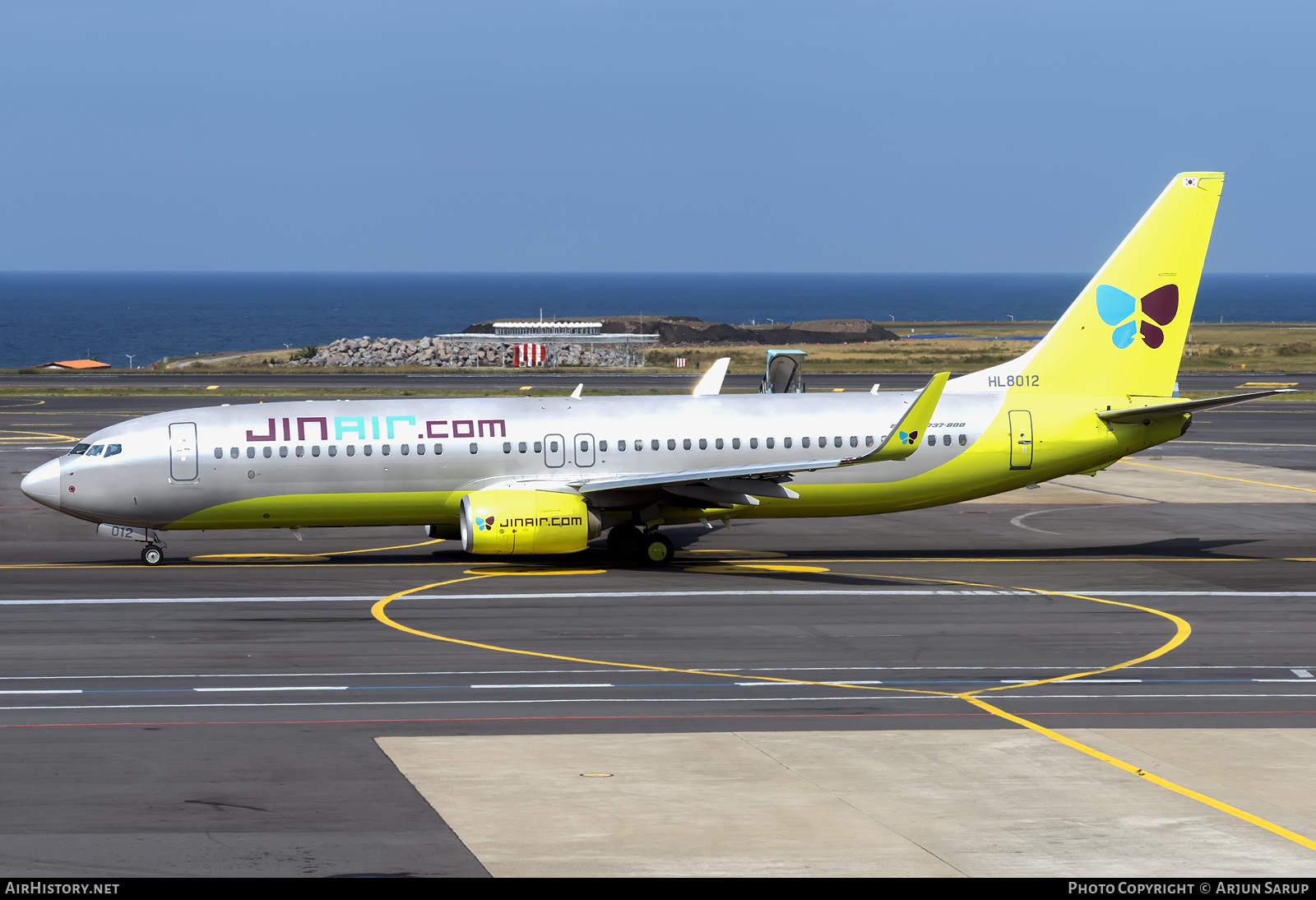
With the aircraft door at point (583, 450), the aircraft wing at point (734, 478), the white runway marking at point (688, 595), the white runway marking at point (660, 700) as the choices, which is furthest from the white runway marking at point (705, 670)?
the aircraft door at point (583, 450)

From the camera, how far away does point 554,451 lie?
37.4m

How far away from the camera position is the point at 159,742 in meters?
21.0

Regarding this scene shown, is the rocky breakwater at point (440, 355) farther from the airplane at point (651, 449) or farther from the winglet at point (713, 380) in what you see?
the airplane at point (651, 449)

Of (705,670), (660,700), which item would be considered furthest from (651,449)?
(660,700)

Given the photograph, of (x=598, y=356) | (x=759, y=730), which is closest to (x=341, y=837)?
(x=759, y=730)

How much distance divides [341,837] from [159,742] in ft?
18.5

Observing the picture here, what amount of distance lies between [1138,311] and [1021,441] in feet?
17.7

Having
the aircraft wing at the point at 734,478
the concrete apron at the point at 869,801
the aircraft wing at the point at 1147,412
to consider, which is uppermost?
the aircraft wing at the point at 1147,412

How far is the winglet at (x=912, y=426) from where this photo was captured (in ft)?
109

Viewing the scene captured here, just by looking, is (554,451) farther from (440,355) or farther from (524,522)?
(440,355)

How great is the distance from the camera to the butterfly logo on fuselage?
39500 mm

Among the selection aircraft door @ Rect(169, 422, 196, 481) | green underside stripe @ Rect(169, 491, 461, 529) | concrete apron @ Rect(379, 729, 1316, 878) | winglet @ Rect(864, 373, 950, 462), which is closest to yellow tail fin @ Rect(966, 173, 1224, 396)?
winglet @ Rect(864, 373, 950, 462)

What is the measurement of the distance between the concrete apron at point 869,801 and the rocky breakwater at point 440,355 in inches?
4138
